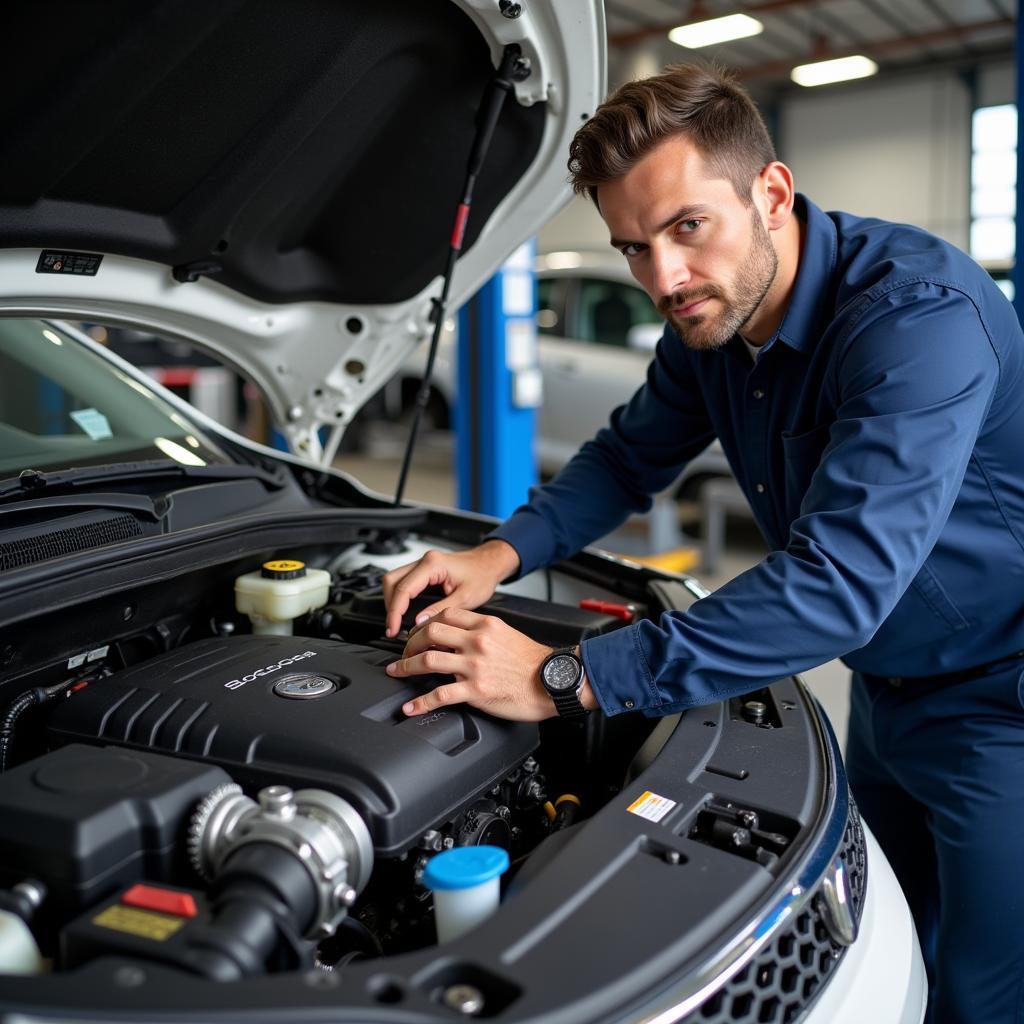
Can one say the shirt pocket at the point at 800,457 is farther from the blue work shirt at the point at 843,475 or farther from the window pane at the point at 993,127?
the window pane at the point at 993,127

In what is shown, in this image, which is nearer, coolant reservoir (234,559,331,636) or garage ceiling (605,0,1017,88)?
coolant reservoir (234,559,331,636)

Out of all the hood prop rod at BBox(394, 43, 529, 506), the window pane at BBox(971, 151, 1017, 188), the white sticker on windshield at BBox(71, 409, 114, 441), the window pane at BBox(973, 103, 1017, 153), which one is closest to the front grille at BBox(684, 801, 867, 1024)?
the hood prop rod at BBox(394, 43, 529, 506)

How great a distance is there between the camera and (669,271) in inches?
56.6

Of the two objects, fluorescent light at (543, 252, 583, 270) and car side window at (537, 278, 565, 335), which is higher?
fluorescent light at (543, 252, 583, 270)

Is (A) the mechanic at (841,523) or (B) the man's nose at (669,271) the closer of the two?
(A) the mechanic at (841,523)

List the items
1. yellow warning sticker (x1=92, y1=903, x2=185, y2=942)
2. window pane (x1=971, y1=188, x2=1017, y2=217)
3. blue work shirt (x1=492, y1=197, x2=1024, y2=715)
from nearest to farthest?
yellow warning sticker (x1=92, y1=903, x2=185, y2=942), blue work shirt (x1=492, y1=197, x2=1024, y2=715), window pane (x1=971, y1=188, x2=1017, y2=217)

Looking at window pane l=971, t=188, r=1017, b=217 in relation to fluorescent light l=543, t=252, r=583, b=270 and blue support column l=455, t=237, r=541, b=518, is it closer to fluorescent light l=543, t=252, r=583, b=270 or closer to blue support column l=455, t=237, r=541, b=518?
fluorescent light l=543, t=252, r=583, b=270

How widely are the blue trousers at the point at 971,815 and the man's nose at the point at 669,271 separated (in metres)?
Result: 0.72

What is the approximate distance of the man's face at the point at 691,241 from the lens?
4.60 feet

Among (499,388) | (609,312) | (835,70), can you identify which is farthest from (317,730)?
(835,70)

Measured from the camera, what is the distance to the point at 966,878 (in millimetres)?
1472

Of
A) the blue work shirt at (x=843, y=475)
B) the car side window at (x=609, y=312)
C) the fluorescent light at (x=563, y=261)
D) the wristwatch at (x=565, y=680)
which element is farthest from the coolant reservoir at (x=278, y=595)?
the fluorescent light at (x=563, y=261)

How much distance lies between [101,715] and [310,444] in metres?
1.14

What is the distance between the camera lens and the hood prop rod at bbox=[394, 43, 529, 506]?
1.63 m
